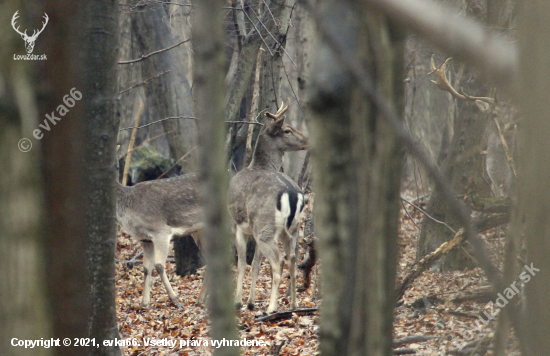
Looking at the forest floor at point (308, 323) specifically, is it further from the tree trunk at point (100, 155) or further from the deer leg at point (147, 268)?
the tree trunk at point (100, 155)

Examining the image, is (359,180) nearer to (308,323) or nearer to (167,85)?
(308,323)

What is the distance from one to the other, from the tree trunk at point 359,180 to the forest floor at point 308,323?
2.27 meters

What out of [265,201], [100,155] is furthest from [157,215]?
[100,155]

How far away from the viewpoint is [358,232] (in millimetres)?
1639

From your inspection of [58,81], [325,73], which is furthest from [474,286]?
[325,73]

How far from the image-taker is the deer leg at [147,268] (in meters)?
8.64

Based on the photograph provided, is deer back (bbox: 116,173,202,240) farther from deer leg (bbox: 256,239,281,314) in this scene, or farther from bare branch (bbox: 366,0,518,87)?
bare branch (bbox: 366,0,518,87)

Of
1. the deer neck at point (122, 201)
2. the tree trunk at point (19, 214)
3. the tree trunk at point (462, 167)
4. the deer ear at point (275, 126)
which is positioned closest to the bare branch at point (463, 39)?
the tree trunk at point (19, 214)

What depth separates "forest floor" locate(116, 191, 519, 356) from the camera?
475 centimetres

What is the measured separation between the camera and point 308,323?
663 cm

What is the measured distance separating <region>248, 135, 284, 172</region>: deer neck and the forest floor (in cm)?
195

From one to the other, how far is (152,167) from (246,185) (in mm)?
4488

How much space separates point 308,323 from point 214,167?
5.57 metres

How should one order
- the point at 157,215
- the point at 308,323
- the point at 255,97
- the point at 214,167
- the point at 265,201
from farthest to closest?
the point at 255,97 → the point at 157,215 → the point at 265,201 → the point at 308,323 → the point at 214,167
